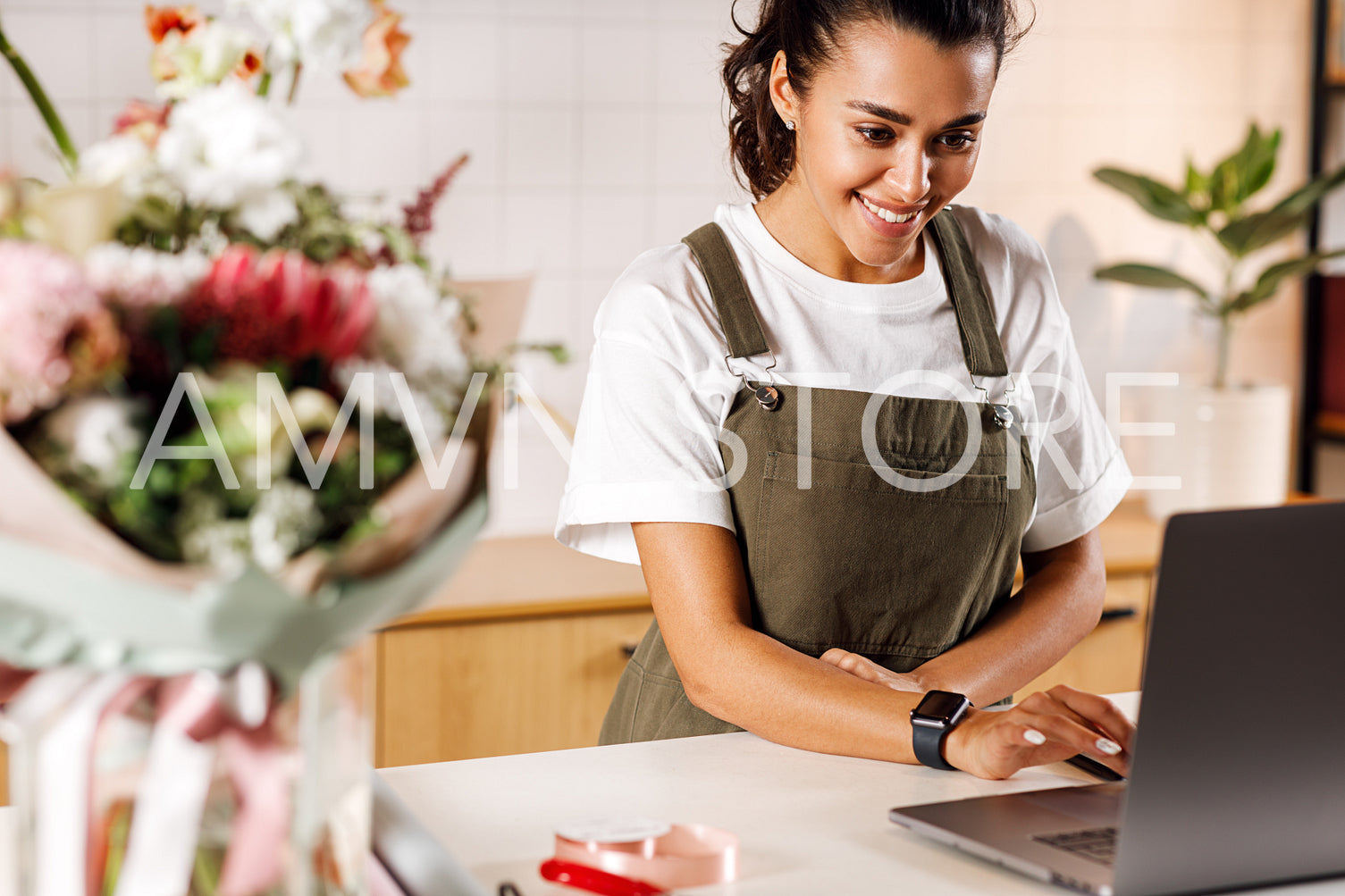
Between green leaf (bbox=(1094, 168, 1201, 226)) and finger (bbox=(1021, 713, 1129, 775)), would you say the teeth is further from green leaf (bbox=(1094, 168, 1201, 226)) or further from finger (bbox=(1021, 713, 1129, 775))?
green leaf (bbox=(1094, 168, 1201, 226))

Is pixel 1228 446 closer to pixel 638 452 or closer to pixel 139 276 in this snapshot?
pixel 638 452

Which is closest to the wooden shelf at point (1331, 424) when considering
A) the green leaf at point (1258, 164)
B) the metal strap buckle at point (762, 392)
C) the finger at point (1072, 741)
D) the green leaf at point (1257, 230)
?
the green leaf at point (1257, 230)

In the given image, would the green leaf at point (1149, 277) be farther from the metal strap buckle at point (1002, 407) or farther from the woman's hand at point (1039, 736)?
the woman's hand at point (1039, 736)

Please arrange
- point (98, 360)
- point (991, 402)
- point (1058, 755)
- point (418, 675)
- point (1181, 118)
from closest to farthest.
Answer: point (98, 360)
point (1058, 755)
point (991, 402)
point (418, 675)
point (1181, 118)

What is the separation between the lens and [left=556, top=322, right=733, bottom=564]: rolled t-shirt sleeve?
1.31 m

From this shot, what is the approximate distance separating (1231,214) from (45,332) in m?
2.77

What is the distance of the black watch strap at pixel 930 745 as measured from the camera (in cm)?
111

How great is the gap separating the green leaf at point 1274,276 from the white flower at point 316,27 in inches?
99.8

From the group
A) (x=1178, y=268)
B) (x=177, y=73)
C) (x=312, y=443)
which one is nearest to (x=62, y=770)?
(x=312, y=443)

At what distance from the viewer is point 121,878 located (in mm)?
639

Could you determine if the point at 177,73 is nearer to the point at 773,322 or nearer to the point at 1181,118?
the point at 773,322

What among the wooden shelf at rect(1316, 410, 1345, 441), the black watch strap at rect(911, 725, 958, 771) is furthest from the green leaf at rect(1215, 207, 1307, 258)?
the black watch strap at rect(911, 725, 958, 771)

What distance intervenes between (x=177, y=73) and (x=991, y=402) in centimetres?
98

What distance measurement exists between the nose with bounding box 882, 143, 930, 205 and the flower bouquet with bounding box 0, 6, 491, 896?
75 centimetres
